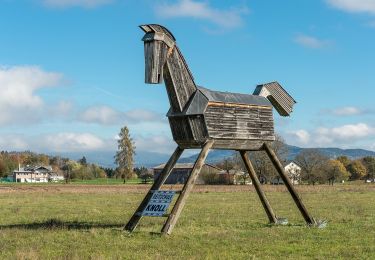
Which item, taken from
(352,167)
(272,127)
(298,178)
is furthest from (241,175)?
(272,127)

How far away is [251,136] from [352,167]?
450 feet

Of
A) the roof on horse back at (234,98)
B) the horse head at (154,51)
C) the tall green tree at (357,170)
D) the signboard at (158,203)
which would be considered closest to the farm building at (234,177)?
the tall green tree at (357,170)

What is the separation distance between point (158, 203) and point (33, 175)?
163 metres

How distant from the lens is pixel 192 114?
1567 cm

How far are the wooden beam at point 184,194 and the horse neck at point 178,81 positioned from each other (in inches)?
56.1

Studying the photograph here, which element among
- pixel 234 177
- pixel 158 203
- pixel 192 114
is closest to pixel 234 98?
pixel 192 114

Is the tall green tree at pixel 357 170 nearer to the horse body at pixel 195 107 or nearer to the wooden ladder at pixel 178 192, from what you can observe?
the horse body at pixel 195 107

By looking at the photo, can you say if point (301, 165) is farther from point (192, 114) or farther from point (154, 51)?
point (154, 51)

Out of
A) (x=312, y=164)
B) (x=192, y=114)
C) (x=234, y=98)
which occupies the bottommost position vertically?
(x=192, y=114)

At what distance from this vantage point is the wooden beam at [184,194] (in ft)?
48.5

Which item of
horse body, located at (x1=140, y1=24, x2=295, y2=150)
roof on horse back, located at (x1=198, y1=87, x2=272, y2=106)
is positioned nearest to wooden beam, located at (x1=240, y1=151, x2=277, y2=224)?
horse body, located at (x1=140, y1=24, x2=295, y2=150)

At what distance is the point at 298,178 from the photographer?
333 ft

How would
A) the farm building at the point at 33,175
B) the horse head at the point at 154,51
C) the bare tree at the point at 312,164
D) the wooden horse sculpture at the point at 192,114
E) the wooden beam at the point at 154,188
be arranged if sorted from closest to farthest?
the horse head at the point at 154,51 < the wooden horse sculpture at the point at 192,114 < the wooden beam at the point at 154,188 < the bare tree at the point at 312,164 < the farm building at the point at 33,175

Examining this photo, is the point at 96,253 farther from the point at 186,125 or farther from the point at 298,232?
the point at 298,232
